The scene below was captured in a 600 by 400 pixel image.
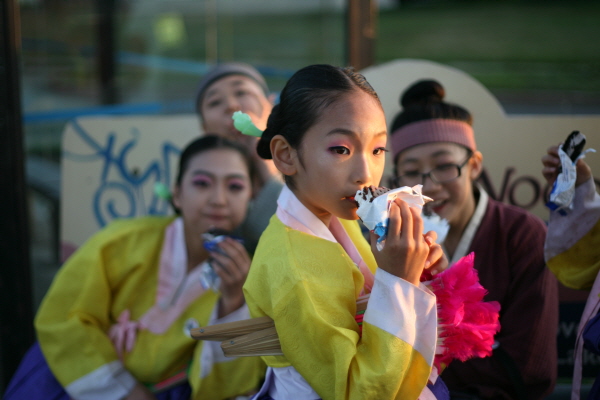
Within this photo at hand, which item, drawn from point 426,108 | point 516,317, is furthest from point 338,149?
point 516,317

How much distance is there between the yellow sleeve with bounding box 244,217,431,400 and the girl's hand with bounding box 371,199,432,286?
125 mm

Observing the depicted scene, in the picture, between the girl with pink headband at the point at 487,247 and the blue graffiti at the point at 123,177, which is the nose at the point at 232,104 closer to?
the blue graffiti at the point at 123,177

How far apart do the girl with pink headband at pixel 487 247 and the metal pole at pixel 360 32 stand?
127cm

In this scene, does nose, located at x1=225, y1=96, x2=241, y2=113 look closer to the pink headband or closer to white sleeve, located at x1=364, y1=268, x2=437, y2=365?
the pink headband

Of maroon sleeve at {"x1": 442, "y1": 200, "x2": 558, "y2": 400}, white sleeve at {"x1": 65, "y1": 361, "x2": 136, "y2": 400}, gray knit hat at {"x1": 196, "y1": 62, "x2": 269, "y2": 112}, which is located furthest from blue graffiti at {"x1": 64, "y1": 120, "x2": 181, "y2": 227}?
maroon sleeve at {"x1": 442, "y1": 200, "x2": 558, "y2": 400}

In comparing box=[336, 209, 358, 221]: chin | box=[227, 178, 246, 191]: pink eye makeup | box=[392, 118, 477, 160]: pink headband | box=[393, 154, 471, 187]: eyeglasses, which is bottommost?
box=[227, 178, 246, 191]: pink eye makeup

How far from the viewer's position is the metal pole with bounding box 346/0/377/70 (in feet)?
11.3

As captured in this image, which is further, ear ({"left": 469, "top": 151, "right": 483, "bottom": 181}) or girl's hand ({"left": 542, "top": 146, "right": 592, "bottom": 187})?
ear ({"left": 469, "top": 151, "right": 483, "bottom": 181})

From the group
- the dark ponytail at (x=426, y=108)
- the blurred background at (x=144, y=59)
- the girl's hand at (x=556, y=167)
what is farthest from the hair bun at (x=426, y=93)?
the blurred background at (x=144, y=59)

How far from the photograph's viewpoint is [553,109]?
9688 mm

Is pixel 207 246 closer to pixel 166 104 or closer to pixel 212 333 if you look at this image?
pixel 212 333

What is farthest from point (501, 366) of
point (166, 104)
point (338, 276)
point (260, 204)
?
point (166, 104)

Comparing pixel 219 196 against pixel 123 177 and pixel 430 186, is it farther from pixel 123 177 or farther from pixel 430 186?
pixel 123 177

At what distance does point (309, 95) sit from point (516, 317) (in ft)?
→ 3.51
